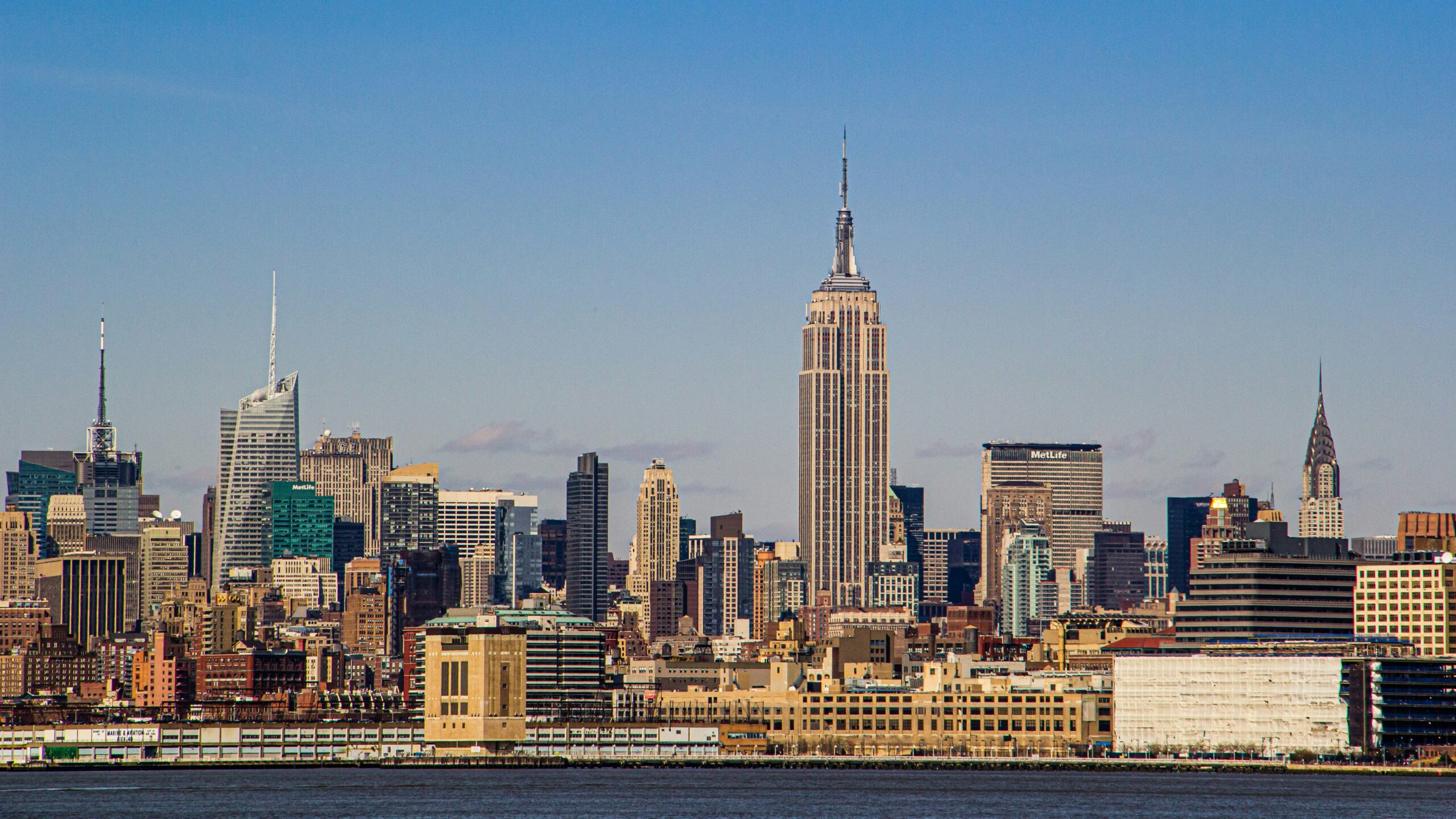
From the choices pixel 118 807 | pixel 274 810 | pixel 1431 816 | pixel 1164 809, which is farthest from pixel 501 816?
pixel 1431 816

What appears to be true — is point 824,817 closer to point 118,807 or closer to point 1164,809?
point 1164,809

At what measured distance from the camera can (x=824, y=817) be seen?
616 feet

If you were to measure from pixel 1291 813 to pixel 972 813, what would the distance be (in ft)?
71.2

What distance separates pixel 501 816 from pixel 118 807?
3016cm

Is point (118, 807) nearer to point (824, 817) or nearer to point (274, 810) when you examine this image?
point (274, 810)

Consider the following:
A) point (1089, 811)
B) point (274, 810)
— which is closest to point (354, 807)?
point (274, 810)

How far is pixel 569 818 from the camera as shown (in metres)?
188

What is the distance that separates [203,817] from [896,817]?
46197mm

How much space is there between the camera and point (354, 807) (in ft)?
646

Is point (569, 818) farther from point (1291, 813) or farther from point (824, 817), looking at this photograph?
point (1291, 813)

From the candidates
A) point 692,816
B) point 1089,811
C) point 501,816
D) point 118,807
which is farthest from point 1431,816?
point 118,807

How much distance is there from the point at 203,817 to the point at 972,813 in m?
51.9

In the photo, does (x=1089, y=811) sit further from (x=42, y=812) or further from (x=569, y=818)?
(x=42, y=812)

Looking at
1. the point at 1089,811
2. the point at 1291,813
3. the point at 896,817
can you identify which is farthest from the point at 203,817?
the point at 1291,813
